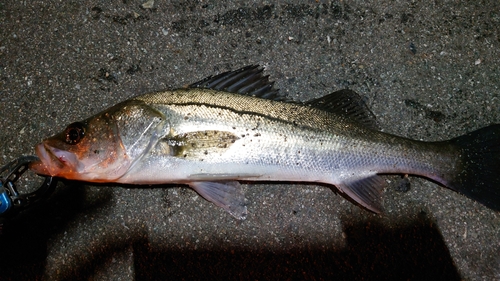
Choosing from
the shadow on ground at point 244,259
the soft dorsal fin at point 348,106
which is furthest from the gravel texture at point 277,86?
the soft dorsal fin at point 348,106

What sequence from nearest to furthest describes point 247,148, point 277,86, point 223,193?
point 247,148 < point 223,193 < point 277,86

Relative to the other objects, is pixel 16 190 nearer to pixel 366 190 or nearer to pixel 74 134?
pixel 74 134

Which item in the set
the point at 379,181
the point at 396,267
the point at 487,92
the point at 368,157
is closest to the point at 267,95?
the point at 368,157

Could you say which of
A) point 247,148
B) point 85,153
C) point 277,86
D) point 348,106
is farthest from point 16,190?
point 348,106

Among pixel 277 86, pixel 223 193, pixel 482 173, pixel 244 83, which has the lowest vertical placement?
pixel 223 193

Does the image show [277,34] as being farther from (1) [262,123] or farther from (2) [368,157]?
(2) [368,157]

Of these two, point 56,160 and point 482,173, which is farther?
point 482,173

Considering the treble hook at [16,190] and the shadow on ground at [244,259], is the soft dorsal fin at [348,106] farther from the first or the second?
the treble hook at [16,190]
